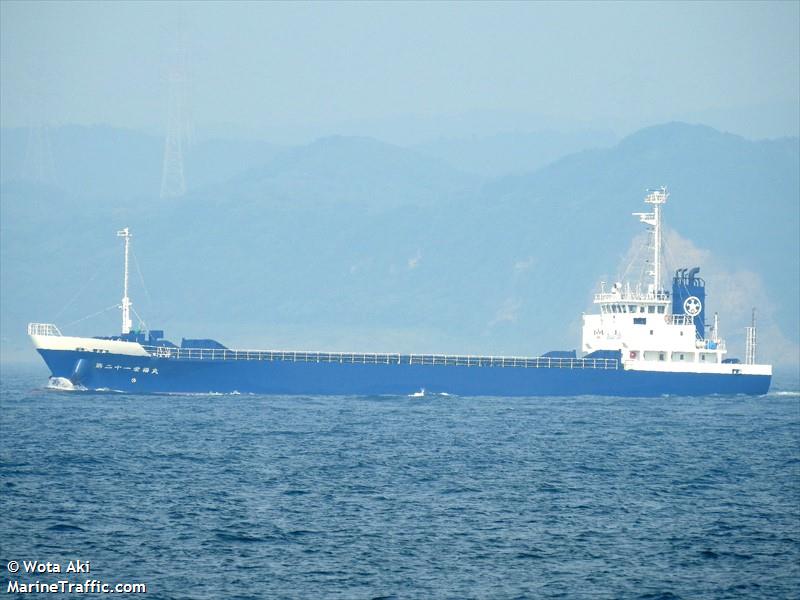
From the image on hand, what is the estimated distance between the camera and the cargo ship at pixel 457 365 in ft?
242

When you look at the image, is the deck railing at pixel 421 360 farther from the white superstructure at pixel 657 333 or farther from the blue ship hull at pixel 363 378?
the white superstructure at pixel 657 333

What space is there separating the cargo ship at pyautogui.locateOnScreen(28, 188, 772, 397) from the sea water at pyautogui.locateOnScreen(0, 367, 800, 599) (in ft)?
30.4

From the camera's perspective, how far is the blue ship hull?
7375 centimetres

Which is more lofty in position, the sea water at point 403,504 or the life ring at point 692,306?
the life ring at point 692,306

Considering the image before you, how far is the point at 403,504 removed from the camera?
39.0 m

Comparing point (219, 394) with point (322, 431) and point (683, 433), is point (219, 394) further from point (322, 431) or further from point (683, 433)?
point (683, 433)

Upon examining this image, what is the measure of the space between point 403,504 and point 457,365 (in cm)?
3905

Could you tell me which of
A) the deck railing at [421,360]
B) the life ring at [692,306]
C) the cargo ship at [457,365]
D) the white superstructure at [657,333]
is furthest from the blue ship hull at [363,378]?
the life ring at [692,306]

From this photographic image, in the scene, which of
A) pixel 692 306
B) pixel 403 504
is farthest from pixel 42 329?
pixel 403 504

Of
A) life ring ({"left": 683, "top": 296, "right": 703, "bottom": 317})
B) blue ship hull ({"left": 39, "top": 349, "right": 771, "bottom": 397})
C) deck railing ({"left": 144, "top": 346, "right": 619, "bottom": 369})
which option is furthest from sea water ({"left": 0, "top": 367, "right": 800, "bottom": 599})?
life ring ({"left": 683, "top": 296, "right": 703, "bottom": 317})

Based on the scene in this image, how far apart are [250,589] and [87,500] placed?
11164 millimetres

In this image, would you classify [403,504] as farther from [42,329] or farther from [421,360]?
[42,329]

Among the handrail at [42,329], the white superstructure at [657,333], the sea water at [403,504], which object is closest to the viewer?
the sea water at [403,504]

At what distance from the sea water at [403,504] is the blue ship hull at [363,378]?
353 inches
